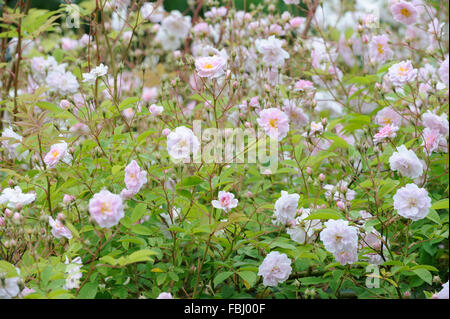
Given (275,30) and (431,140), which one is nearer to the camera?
(431,140)

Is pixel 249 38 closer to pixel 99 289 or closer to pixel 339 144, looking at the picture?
pixel 339 144

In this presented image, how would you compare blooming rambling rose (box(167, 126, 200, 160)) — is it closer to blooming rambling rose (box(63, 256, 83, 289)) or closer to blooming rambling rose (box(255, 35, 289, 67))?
blooming rambling rose (box(63, 256, 83, 289))

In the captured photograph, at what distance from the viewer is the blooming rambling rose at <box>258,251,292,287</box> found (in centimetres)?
137

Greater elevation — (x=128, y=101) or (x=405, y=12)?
(x=405, y=12)

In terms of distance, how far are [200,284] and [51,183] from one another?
52 cm

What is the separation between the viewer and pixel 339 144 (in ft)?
5.59

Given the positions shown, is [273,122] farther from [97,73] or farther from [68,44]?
[68,44]

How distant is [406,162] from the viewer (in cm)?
144

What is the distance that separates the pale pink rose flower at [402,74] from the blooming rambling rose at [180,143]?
0.76m

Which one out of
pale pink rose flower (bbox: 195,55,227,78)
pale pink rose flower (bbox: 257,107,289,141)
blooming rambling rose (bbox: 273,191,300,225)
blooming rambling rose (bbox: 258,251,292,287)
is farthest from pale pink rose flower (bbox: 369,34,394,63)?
blooming rambling rose (bbox: 258,251,292,287)

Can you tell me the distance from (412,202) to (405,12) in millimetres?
928

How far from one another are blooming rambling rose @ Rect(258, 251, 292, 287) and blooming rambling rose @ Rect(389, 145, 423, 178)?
391mm

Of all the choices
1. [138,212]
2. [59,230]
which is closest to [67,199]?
[59,230]
